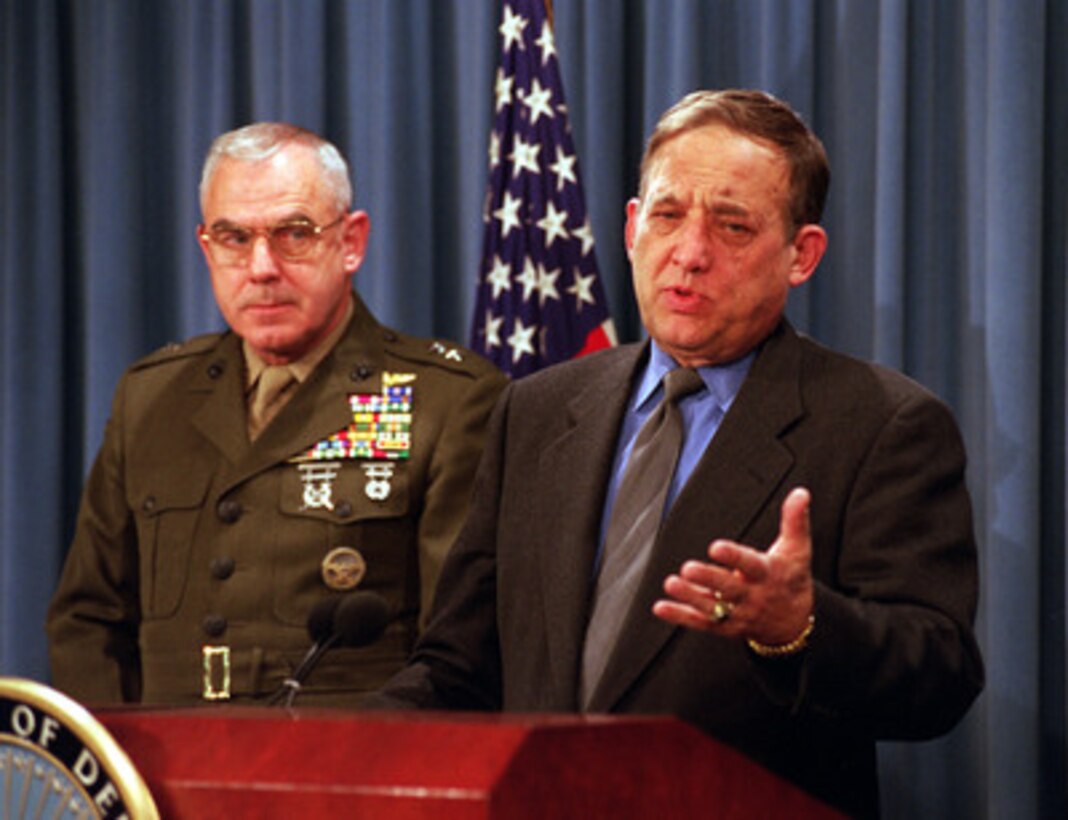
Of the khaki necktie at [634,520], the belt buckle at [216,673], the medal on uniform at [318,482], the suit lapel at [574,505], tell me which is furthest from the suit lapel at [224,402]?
the khaki necktie at [634,520]

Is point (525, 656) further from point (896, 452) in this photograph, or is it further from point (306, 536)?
point (306, 536)

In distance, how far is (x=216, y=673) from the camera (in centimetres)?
321

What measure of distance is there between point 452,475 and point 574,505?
3.05 ft

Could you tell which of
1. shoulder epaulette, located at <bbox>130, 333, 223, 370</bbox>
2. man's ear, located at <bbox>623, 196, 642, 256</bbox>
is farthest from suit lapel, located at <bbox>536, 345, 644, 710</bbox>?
shoulder epaulette, located at <bbox>130, 333, 223, 370</bbox>

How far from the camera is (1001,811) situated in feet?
11.5

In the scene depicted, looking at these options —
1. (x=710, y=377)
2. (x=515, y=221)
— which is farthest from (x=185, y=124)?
(x=710, y=377)

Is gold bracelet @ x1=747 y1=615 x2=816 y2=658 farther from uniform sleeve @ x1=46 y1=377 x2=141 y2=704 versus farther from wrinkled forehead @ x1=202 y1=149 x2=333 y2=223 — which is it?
uniform sleeve @ x1=46 y1=377 x2=141 y2=704

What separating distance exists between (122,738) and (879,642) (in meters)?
0.84

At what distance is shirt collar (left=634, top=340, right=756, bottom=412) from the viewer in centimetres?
239

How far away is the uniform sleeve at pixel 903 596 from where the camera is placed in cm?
186

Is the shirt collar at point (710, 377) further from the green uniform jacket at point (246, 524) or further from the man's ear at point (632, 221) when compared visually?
the green uniform jacket at point (246, 524)

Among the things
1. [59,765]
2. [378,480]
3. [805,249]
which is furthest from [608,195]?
[59,765]

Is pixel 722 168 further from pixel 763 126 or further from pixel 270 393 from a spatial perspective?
pixel 270 393

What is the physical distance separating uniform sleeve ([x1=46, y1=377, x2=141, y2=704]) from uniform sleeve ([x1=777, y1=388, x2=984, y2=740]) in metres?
1.68
